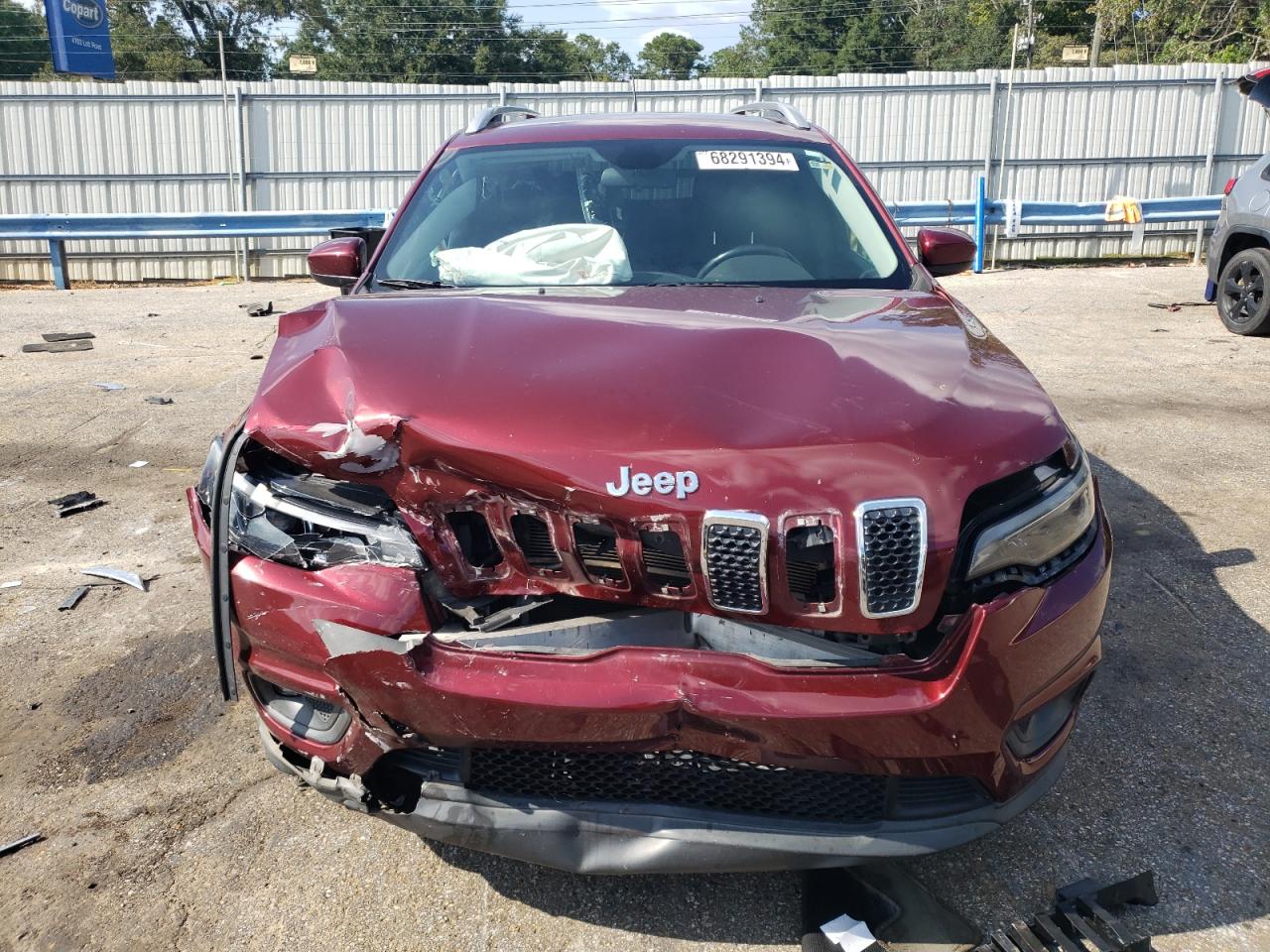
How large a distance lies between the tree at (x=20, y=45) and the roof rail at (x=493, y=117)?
47.2 metres

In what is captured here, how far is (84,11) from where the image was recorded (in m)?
21.4

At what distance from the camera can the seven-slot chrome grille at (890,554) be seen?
188cm

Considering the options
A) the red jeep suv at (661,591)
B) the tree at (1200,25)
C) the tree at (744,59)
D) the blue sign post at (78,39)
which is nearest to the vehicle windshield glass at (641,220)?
the red jeep suv at (661,591)

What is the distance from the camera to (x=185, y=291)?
44.4 ft

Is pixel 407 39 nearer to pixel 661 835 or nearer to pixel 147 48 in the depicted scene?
pixel 147 48

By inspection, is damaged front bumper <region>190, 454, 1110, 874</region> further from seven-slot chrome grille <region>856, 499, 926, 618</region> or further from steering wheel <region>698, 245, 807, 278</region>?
steering wheel <region>698, 245, 807, 278</region>

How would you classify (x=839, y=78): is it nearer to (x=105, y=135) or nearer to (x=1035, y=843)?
(x=105, y=135)

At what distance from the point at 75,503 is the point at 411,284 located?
9.17 feet

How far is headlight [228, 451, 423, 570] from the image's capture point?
206 centimetres

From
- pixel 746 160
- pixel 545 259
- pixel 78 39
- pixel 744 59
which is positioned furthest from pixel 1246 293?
pixel 744 59

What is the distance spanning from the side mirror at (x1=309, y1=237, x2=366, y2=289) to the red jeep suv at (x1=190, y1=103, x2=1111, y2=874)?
146 cm

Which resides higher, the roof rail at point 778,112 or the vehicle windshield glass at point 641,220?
the roof rail at point 778,112

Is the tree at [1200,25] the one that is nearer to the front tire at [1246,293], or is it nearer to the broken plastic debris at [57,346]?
the front tire at [1246,293]

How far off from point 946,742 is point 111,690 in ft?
8.70
